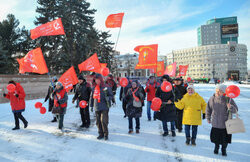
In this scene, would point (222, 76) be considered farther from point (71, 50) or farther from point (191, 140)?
point (191, 140)

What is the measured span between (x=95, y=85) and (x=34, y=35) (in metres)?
3.90

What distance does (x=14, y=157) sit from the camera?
3926mm

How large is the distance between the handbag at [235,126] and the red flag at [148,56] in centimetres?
652

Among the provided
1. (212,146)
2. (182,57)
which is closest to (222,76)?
(182,57)

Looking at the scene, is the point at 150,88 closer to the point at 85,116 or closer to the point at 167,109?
the point at 167,109

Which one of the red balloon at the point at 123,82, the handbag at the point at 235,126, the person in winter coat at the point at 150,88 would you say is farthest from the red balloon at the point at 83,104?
the handbag at the point at 235,126

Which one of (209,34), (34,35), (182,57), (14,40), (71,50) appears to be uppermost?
(209,34)

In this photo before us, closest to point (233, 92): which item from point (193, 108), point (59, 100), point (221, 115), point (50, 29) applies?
point (221, 115)

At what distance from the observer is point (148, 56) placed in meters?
10.0

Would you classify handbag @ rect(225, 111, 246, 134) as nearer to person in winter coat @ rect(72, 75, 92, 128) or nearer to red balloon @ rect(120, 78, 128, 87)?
red balloon @ rect(120, 78, 128, 87)

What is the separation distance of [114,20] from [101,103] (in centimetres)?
745

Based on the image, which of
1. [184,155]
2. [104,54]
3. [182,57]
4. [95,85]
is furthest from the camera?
[182,57]

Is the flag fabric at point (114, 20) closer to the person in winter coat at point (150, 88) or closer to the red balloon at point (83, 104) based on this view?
the person in winter coat at point (150, 88)

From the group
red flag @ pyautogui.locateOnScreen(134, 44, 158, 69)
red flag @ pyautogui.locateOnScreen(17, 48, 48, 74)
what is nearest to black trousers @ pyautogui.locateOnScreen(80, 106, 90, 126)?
red flag @ pyautogui.locateOnScreen(17, 48, 48, 74)
